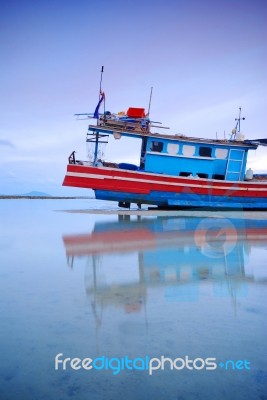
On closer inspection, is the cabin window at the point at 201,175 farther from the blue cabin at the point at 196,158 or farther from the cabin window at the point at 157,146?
the cabin window at the point at 157,146

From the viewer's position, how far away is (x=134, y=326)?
261 centimetres

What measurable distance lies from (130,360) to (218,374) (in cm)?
57

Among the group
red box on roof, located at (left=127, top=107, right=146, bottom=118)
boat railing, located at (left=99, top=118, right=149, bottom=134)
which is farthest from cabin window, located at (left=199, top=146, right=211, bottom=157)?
red box on roof, located at (left=127, top=107, right=146, bottom=118)

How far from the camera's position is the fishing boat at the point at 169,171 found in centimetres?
1980

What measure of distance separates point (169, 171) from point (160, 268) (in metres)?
16.9

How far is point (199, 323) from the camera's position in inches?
106

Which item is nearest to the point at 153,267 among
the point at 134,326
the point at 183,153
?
the point at 134,326

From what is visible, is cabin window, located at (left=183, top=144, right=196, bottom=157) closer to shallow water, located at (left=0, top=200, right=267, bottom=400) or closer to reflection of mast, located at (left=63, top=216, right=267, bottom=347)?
reflection of mast, located at (left=63, top=216, right=267, bottom=347)

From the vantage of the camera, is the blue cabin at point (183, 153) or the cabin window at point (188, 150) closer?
the blue cabin at point (183, 153)

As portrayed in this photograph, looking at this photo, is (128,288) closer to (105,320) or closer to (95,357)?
(105,320)

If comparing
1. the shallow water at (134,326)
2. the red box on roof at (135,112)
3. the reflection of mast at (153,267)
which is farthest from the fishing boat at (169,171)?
the shallow water at (134,326)

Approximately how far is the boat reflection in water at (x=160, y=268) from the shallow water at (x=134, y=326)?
0.02 metres

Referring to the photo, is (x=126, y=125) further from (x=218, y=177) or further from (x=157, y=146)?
(x=218, y=177)

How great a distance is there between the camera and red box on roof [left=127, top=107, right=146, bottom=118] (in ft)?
69.4
